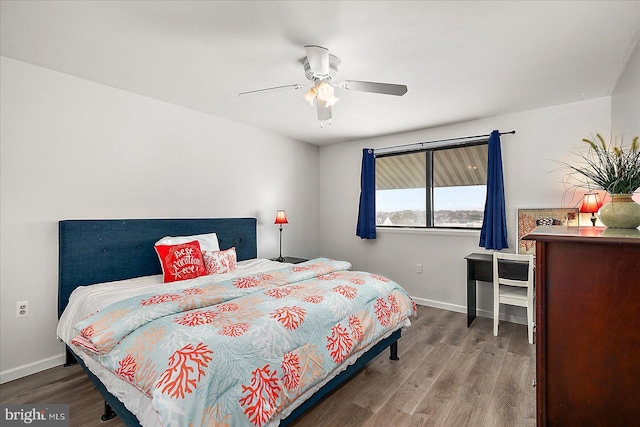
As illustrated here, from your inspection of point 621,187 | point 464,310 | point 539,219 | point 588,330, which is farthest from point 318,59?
point 464,310

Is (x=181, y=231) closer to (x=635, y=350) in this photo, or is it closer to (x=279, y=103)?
(x=279, y=103)

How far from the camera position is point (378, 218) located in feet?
16.1

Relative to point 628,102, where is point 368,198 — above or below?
below

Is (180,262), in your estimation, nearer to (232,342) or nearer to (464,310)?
(232,342)

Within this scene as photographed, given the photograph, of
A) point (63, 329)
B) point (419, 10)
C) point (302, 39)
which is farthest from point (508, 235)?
point (63, 329)

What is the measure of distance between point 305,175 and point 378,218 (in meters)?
1.39

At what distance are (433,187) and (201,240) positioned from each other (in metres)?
3.12

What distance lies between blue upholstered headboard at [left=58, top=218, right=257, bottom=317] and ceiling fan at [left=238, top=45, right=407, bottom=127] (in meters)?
1.82

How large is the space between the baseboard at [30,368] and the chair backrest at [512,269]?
413 centimetres

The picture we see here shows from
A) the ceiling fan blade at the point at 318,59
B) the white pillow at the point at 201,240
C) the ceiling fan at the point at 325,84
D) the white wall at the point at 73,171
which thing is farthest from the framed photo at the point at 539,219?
the white wall at the point at 73,171

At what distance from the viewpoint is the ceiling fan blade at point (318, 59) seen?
205 centimetres

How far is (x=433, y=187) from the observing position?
4.34 meters

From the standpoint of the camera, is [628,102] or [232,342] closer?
[232,342]

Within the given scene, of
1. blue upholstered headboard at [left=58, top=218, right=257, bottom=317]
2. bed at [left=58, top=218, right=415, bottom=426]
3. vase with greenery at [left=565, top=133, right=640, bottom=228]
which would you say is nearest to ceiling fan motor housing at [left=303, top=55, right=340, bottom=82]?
bed at [left=58, top=218, right=415, bottom=426]
